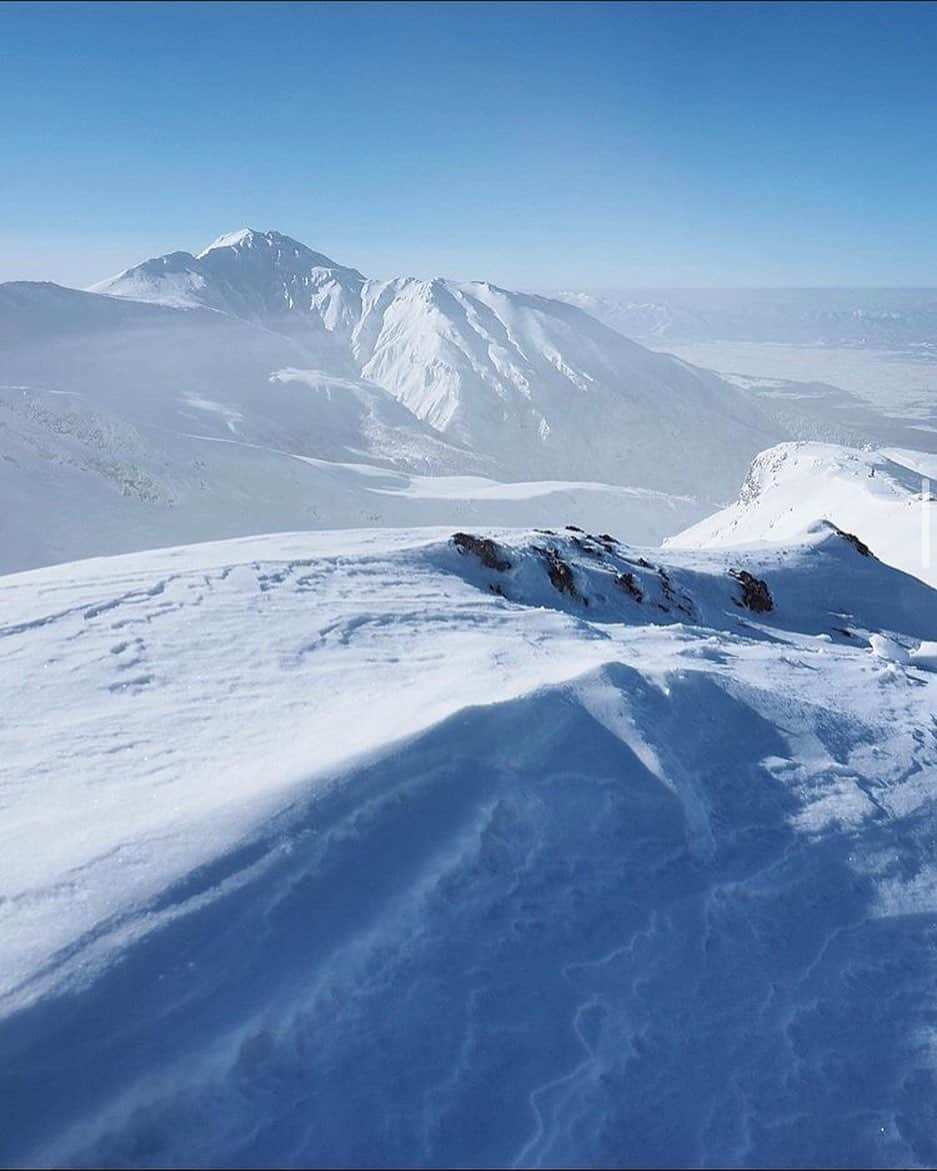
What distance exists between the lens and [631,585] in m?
17.3

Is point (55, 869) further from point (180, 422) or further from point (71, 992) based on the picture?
point (180, 422)

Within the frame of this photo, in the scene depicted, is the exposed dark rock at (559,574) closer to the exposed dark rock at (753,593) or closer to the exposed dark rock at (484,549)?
the exposed dark rock at (484,549)

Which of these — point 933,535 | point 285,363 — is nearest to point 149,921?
point 933,535

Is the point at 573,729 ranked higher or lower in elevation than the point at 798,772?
higher

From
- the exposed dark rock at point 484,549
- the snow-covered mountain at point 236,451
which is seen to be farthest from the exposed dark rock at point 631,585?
the snow-covered mountain at point 236,451

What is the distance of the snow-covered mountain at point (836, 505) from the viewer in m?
33.9

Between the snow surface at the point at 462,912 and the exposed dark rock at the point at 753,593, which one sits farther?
the exposed dark rock at the point at 753,593

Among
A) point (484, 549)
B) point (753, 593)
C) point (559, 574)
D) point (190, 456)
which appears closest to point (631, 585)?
point (559, 574)

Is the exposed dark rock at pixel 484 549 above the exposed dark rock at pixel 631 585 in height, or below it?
above

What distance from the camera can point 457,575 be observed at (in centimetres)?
1571

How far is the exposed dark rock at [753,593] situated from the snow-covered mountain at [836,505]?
5.05 meters

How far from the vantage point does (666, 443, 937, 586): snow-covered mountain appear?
33875 mm

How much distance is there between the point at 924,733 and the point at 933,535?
93.2 ft

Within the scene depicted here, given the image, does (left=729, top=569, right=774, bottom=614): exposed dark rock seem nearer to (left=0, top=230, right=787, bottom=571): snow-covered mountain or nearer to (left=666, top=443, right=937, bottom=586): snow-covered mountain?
(left=666, top=443, right=937, bottom=586): snow-covered mountain
